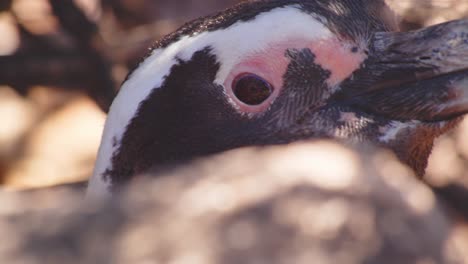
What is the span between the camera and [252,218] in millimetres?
628

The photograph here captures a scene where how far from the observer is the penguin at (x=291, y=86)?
1587 millimetres

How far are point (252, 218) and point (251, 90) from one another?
1.00 metres

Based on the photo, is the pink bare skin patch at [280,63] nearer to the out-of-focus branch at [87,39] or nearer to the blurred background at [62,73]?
the blurred background at [62,73]

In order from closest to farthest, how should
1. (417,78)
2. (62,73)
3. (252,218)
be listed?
1. (252,218)
2. (417,78)
3. (62,73)

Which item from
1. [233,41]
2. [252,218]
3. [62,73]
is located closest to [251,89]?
[233,41]

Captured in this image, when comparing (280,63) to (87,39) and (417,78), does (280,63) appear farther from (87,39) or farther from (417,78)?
(87,39)

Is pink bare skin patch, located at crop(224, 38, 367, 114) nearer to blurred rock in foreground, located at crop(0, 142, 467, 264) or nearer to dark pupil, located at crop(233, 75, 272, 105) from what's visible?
dark pupil, located at crop(233, 75, 272, 105)

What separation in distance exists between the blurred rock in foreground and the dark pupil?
91 cm

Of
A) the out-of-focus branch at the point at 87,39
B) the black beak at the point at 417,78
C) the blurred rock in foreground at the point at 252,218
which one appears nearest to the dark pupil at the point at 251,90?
the black beak at the point at 417,78

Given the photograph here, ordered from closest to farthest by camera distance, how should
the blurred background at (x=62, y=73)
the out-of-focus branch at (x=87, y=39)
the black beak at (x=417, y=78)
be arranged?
the black beak at (x=417, y=78) → the blurred background at (x=62, y=73) → the out-of-focus branch at (x=87, y=39)

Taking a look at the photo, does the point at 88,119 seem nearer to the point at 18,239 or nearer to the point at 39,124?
the point at 39,124

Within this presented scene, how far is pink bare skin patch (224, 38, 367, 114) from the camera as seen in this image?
1.59 m

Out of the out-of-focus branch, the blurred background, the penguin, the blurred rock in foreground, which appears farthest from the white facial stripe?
the out-of-focus branch

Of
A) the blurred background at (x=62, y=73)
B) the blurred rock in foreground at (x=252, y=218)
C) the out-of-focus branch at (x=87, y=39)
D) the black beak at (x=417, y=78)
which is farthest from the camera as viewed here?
the out-of-focus branch at (x=87, y=39)
